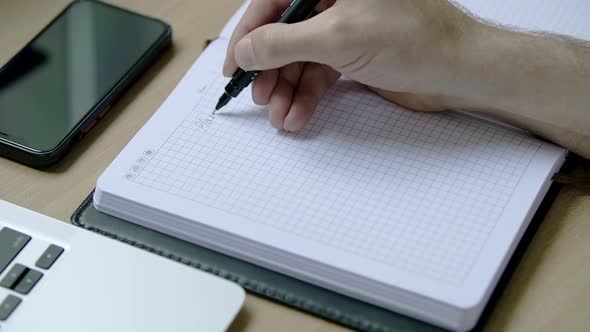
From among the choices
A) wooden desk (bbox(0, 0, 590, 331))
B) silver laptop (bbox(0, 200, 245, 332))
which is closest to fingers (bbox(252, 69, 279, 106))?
wooden desk (bbox(0, 0, 590, 331))

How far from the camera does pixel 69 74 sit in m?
0.89

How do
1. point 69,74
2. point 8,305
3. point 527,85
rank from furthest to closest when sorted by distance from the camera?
1. point 69,74
2. point 527,85
3. point 8,305

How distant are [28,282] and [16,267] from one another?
0.07 ft

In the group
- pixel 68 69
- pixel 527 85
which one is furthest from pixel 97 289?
pixel 527 85

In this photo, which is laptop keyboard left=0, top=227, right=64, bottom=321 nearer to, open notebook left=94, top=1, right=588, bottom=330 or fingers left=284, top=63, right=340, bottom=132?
open notebook left=94, top=1, right=588, bottom=330

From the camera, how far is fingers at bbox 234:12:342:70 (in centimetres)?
75

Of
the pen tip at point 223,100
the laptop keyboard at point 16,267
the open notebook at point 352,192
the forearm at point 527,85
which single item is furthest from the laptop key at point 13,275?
the forearm at point 527,85

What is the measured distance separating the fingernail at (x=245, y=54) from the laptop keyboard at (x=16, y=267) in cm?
27

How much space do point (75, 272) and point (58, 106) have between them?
24cm

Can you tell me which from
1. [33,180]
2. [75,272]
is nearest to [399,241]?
[75,272]

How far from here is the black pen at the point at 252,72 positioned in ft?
2.63

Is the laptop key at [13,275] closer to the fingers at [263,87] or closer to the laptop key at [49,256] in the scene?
the laptop key at [49,256]

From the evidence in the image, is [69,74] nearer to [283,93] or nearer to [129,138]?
[129,138]

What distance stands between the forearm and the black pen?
171mm
